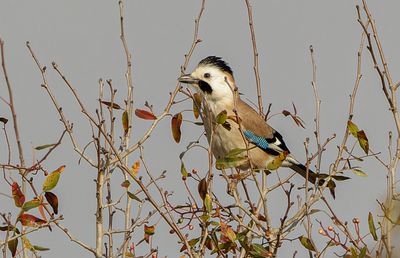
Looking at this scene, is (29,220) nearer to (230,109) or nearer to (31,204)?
(31,204)

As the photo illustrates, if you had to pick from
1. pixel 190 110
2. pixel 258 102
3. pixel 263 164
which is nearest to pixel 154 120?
pixel 190 110

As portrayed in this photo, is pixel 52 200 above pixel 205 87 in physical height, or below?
below

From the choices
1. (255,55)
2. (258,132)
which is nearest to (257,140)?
(258,132)

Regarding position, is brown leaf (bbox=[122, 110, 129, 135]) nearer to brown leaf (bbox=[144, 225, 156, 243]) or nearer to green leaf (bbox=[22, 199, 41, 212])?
brown leaf (bbox=[144, 225, 156, 243])

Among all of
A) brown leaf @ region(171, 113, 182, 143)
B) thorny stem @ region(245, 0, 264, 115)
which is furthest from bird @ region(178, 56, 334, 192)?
brown leaf @ region(171, 113, 182, 143)

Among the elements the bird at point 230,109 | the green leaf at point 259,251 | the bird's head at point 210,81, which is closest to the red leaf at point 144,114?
the green leaf at point 259,251

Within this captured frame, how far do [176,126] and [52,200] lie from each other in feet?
3.30

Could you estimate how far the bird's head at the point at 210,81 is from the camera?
835 centimetres

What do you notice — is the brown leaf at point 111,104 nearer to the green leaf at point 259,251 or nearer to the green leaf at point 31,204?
the green leaf at point 31,204

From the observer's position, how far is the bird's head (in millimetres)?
8352

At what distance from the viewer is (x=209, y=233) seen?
5449 mm

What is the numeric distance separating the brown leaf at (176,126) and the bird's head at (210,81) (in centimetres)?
265

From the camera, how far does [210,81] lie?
Answer: 8430 millimetres

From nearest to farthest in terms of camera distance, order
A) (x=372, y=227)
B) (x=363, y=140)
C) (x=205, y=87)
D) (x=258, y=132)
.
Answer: (x=372, y=227) < (x=363, y=140) < (x=205, y=87) < (x=258, y=132)
